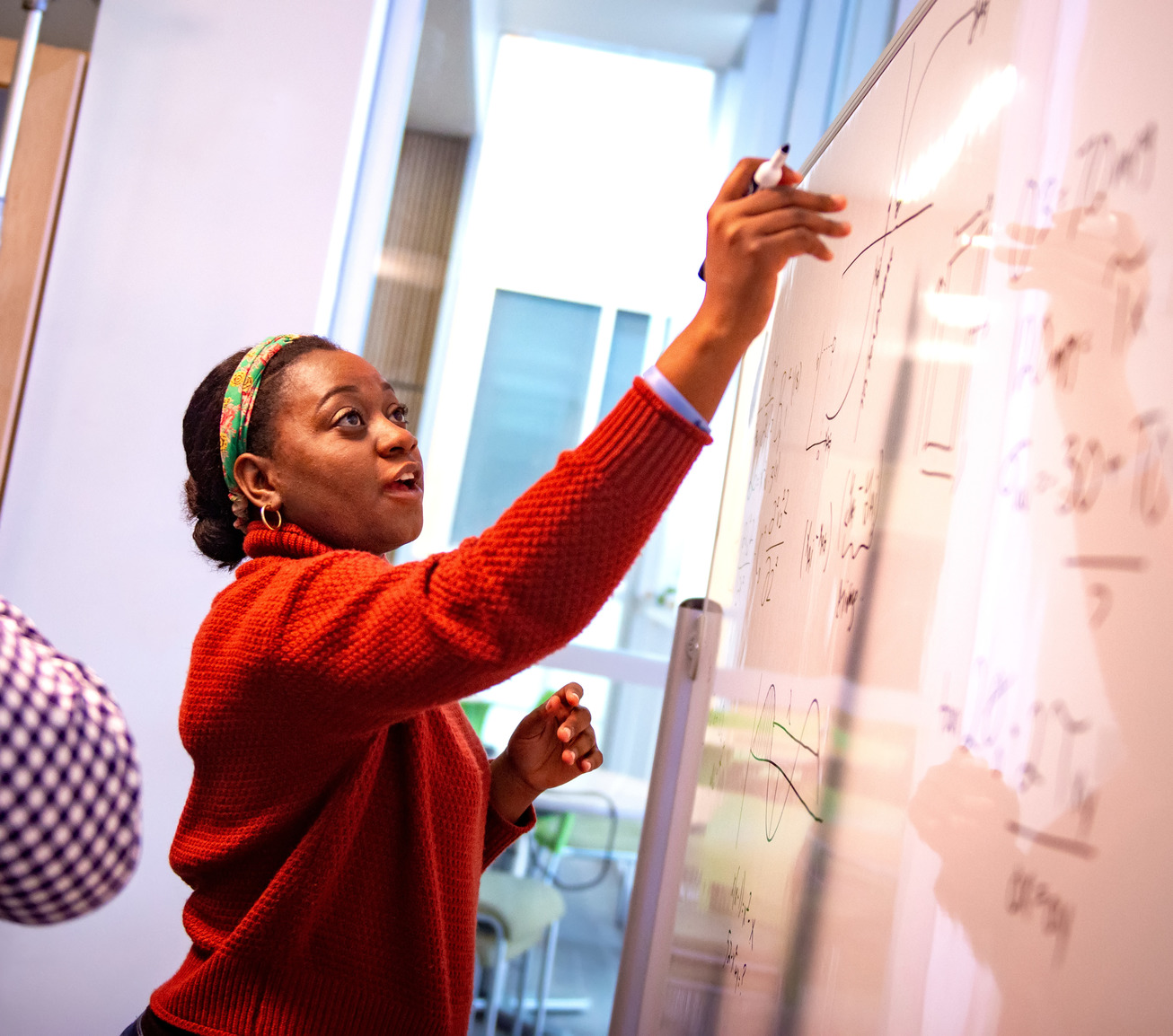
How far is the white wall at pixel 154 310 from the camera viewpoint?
186 centimetres

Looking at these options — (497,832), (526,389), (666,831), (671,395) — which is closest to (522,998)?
(666,831)

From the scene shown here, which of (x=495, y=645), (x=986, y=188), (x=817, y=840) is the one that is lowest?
(x=817, y=840)

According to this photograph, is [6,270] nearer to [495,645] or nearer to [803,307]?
[803,307]

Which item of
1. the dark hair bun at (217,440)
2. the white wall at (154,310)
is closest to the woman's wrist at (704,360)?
the dark hair bun at (217,440)

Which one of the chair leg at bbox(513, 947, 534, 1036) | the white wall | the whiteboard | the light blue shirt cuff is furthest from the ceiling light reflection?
the chair leg at bbox(513, 947, 534, 1036)

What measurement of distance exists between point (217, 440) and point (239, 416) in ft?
0.23

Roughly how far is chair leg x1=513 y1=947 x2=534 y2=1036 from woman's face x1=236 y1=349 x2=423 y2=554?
1.59m

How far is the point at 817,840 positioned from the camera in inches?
31.6

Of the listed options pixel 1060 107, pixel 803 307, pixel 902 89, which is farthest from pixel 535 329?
pixel 1060 107

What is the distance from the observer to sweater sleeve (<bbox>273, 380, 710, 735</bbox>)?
636mm

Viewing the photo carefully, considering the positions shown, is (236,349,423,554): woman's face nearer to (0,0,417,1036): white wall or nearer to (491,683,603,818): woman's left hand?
(491,683,603,818): woman's left hand

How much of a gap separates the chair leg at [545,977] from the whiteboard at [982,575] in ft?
4.38

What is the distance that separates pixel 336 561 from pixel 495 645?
19 centimetres

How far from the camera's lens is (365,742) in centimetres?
84
